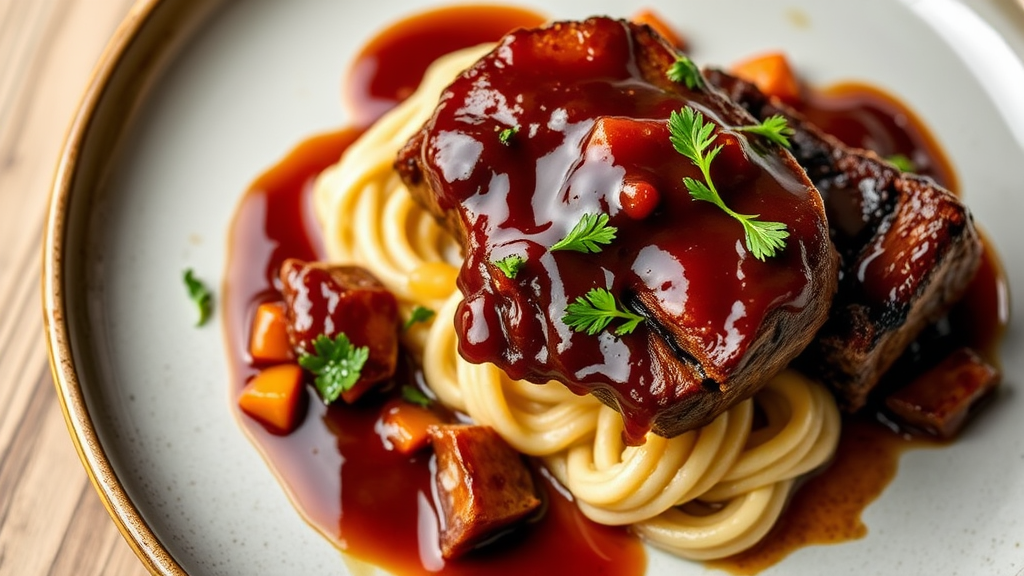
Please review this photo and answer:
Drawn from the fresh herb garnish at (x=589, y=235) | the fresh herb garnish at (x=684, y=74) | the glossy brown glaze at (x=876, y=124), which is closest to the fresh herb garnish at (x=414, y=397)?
the fresh herb garnish at (x=589, y=235)

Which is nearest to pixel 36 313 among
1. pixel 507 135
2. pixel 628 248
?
pixel 507 135

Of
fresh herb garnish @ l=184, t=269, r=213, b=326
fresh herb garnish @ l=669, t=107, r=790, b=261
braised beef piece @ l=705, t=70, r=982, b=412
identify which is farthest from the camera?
fresh herb garnish @ l=184, t=269, r=213, b=326

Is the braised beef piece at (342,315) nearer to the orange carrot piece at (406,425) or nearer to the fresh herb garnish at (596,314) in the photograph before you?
the orange carrot piece at (406,425)

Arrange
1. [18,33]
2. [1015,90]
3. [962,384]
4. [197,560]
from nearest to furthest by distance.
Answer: [197,560] → [962,384] → [1015,90] → [18,33]

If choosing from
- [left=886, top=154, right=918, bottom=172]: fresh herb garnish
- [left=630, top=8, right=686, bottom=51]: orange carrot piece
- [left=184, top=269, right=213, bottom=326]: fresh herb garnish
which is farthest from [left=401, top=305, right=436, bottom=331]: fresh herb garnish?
[left=886, top=154, right=918, bottom=172]: fresh herb garnish

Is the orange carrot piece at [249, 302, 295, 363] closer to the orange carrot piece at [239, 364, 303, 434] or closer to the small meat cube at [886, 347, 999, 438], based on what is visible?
the orange carrot piece at [239, 364, 303, 434]

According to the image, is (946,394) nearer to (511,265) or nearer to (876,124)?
(876,124)

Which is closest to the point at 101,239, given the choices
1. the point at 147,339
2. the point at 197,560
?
the point at 147,339

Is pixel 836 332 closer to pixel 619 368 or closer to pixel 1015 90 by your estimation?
pixel 619 368
